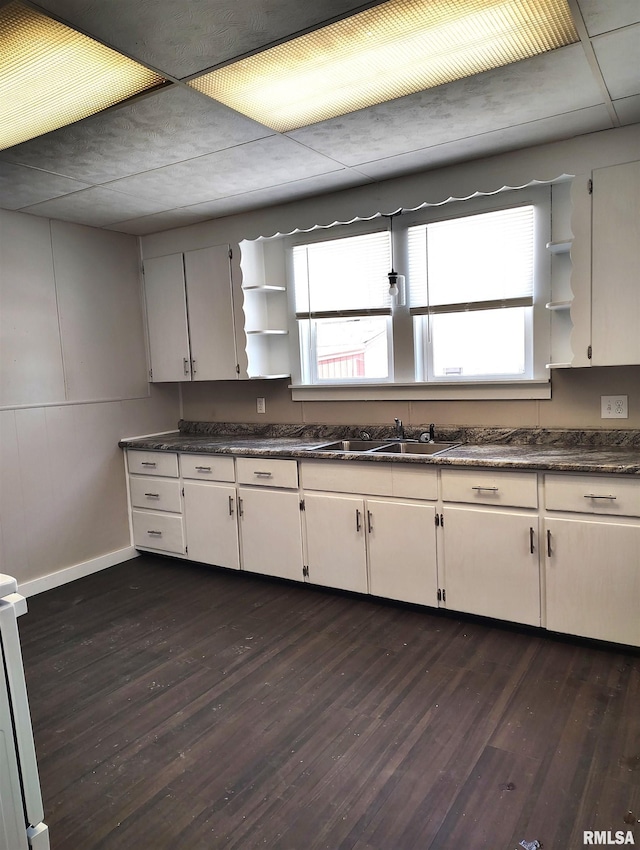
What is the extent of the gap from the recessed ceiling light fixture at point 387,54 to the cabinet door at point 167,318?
2.14m

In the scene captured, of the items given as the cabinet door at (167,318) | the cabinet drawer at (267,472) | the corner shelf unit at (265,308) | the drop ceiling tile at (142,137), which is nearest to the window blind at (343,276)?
the corner shelf unit at (265,308)

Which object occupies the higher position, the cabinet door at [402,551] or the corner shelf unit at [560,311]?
the corner shelf unit at [560,311]

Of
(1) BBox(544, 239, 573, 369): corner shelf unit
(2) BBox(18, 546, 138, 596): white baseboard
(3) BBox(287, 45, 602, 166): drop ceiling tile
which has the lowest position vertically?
(2) BBox(18, 546, 138, 596): white baseboard

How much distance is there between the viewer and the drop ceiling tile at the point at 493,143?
A: 2.69m

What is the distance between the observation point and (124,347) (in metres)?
4.50

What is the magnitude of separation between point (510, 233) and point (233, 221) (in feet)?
6.26

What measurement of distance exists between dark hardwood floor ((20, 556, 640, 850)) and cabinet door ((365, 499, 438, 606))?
5.5 inches

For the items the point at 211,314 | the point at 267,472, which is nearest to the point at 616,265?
the point at 267,472

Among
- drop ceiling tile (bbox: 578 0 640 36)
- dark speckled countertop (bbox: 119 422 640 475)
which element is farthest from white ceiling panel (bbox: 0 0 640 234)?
dark speckled countertop (bbox: 119 422 640 475)

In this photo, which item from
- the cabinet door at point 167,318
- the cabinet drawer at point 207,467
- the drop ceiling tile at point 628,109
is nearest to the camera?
the drop ceiling tile at point 628,109

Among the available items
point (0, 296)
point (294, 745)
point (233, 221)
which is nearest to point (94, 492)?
point (0, 296)

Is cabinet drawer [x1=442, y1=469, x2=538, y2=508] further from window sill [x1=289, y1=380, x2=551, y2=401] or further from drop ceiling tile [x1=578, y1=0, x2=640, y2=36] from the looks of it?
drop ceiling tile [x1=578, y1=0, x2=640, y2=36]

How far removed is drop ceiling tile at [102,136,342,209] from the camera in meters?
2.92

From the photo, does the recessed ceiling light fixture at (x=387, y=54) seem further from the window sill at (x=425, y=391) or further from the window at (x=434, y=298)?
the window sill at (x=425, y=391)
